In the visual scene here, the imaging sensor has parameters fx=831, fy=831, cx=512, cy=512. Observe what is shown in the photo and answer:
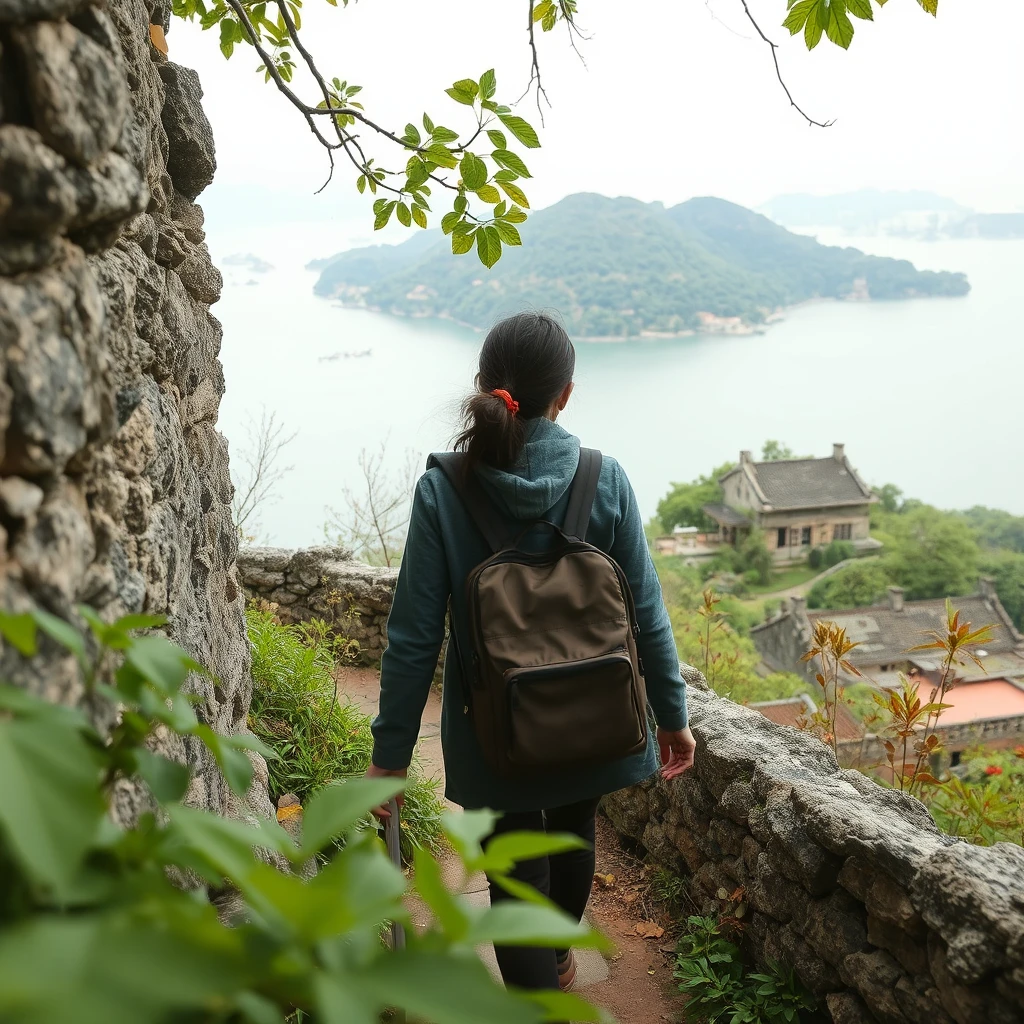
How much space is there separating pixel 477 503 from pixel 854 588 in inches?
968

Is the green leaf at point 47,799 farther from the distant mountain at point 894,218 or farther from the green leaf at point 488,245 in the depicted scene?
the distant mountain at point 894,218

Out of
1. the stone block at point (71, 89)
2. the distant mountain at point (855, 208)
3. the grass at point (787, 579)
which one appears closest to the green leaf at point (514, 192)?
the stone block at point (71, 89)

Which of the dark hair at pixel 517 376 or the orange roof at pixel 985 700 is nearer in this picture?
the dark hair at pixel 517 376

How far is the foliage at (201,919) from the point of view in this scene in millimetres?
405

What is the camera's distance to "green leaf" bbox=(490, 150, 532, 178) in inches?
72.3

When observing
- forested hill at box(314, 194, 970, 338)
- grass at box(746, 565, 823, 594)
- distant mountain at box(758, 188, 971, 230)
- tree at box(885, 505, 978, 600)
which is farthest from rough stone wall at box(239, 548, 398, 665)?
distant mountain at box(758, 188, 971, 230)

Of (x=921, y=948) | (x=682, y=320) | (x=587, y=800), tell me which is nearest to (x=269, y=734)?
(x=587, y=800)

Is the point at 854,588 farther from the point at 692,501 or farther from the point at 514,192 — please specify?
the point at 514,192

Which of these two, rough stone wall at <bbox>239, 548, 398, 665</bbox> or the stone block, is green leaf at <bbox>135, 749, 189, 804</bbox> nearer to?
the stone block

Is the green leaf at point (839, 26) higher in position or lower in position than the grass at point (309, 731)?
higher

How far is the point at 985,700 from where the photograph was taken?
15328 mm

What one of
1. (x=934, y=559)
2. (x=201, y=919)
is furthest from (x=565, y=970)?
(x=934, y=559)

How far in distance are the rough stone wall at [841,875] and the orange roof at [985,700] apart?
46.5 feet

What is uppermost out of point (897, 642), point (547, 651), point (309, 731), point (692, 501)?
point (547, 651)
